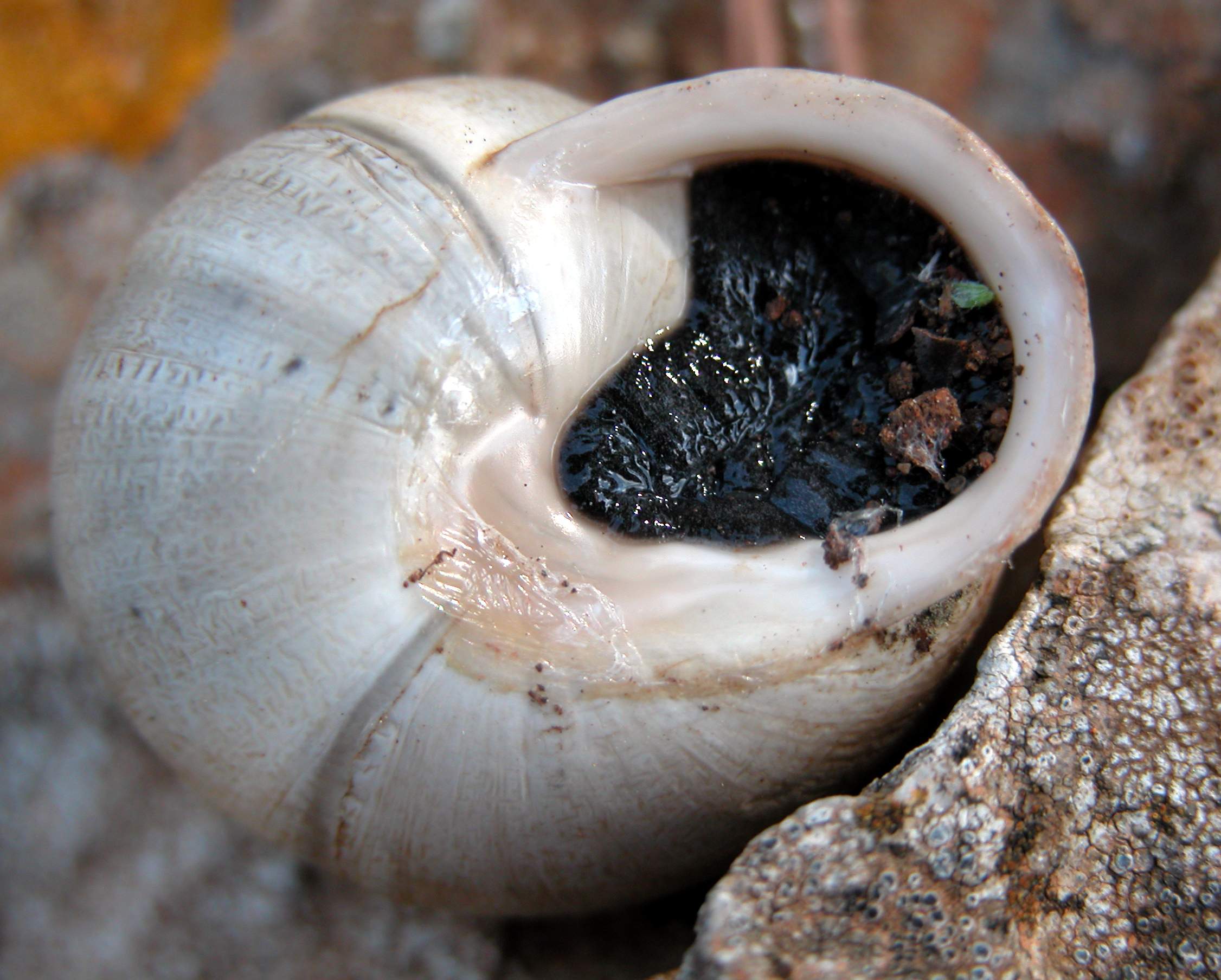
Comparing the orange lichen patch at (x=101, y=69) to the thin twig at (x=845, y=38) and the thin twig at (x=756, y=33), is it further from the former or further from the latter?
the thin twig at (x=845, y=38)

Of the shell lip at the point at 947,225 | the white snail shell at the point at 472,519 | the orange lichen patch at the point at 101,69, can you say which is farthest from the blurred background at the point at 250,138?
the shell lip at the point at 947,225

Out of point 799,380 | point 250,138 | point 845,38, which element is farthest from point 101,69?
point 799,380

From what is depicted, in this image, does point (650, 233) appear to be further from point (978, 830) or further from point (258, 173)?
point (978, 830)

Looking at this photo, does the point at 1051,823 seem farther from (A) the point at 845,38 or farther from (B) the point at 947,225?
(A) the point at 845,38

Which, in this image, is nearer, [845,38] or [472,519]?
[472,519]

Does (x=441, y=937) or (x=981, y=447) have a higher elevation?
(x=981, y=447)

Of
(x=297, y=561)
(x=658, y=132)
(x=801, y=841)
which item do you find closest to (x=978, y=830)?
(x=801, y=841)
